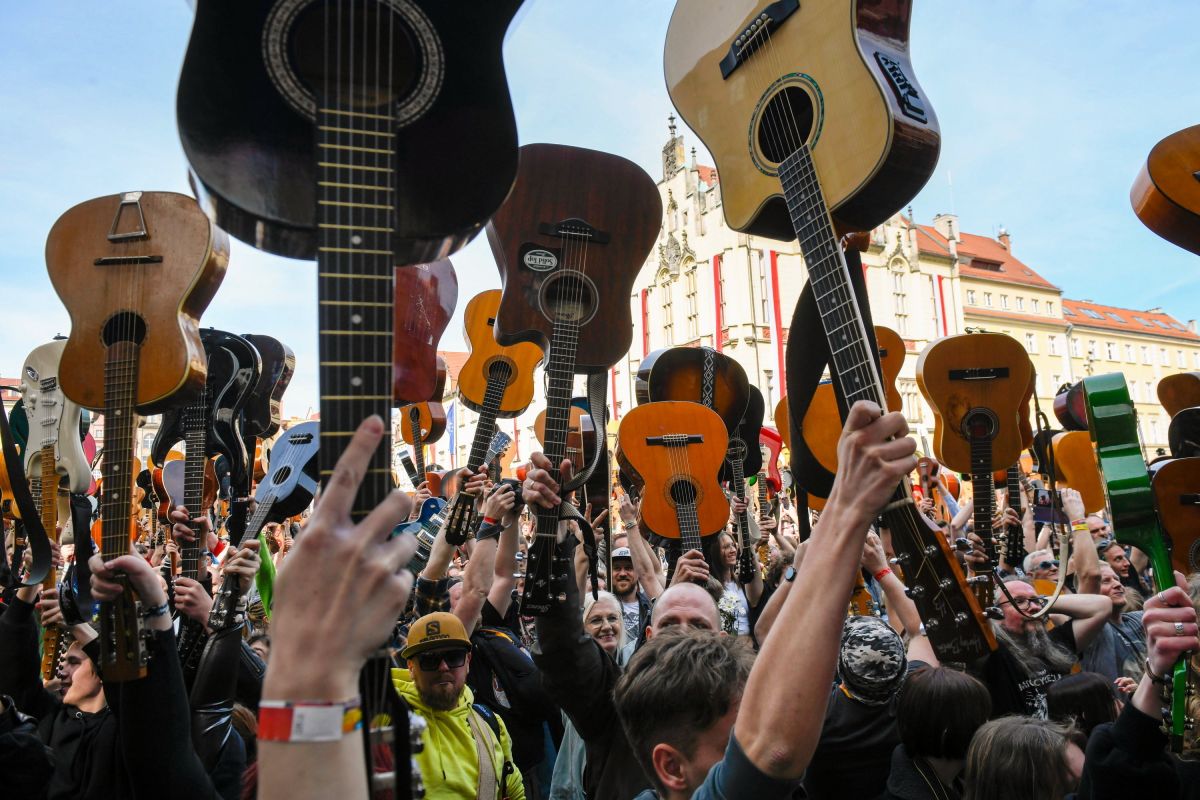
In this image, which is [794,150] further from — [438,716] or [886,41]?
[438,716]

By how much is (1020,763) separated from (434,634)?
8.49 feet

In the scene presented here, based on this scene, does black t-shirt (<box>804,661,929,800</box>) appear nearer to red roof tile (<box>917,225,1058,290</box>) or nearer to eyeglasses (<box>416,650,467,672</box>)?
eyeglasses (<box>416,650,467,672</box>)

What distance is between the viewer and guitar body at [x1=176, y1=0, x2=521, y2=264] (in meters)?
1.63

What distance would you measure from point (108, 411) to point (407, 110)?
261 centimetres

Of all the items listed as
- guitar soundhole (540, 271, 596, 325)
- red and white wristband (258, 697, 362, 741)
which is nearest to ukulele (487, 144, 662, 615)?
guitar soundhole (540, 271, 596, 325)

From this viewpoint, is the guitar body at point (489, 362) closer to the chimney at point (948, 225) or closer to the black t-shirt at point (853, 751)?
the black t-shirt at point (853, 751)

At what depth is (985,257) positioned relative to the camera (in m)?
72.4

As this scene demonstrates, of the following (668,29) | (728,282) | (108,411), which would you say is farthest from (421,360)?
(728,282)

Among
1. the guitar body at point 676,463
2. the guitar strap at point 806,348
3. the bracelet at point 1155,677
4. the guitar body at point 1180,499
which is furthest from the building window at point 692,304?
the bracelet at point 1155,677

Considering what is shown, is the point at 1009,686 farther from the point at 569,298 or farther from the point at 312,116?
the point at 312,116

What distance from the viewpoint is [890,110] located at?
7.13 feet

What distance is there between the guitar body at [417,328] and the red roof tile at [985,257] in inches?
2501

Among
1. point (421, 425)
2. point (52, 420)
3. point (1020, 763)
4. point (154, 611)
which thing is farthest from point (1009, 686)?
point (52, 420)

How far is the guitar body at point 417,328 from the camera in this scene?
500cm
